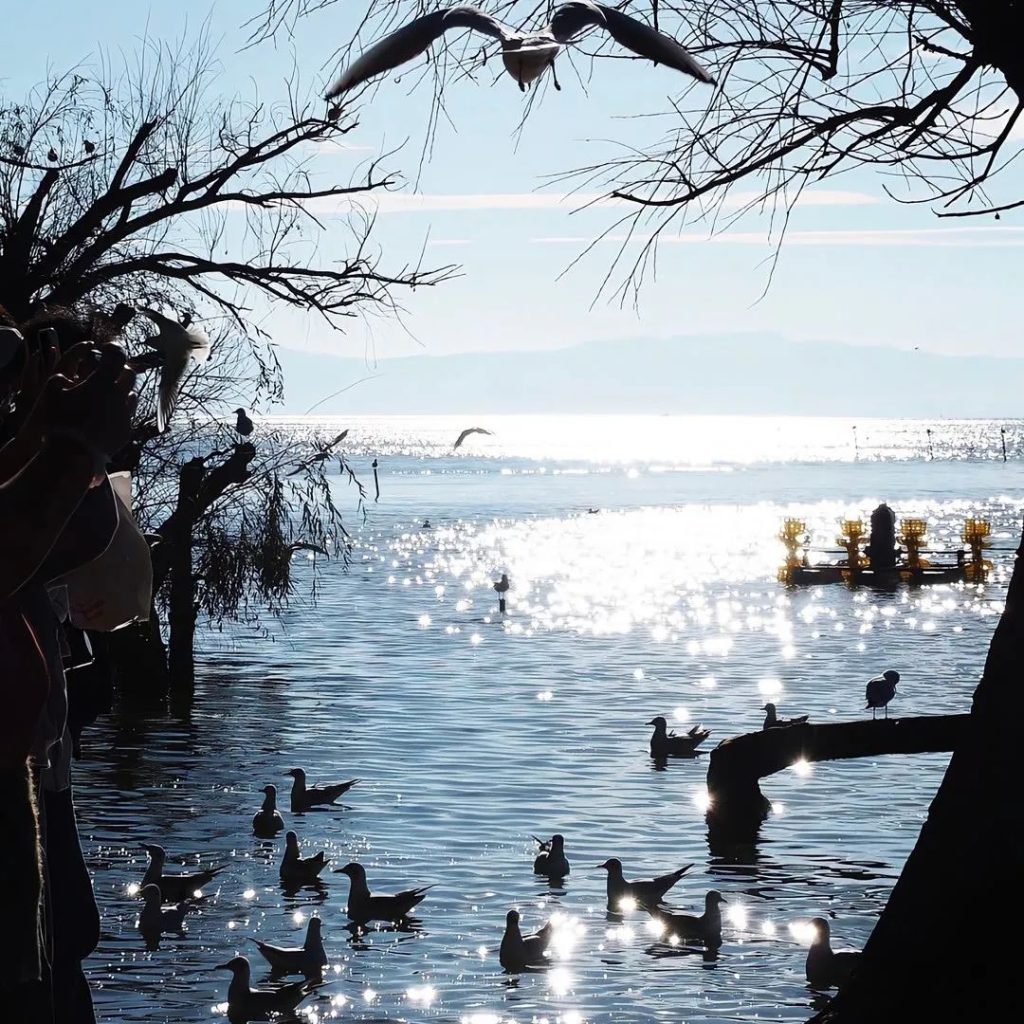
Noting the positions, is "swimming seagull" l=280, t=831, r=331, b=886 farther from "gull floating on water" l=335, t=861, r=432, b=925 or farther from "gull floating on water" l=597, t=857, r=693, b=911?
"gull floating on water" l=597, t=857, r=693, b=911

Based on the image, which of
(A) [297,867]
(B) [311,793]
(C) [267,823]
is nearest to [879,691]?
(B) [311,793]

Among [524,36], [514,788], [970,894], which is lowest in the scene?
[514,788]

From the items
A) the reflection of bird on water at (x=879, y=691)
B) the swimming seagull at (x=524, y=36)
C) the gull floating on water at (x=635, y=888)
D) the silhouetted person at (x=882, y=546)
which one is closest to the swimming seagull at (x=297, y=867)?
the gull floating on water at (x=635, y=888)

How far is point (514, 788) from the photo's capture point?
71.7 ft

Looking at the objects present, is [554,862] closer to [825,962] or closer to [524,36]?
[825,962]

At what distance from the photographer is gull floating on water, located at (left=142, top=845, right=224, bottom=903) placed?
1516 centimetres

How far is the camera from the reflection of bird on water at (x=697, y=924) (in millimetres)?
14047

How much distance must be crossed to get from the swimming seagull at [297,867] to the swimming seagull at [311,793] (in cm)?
363

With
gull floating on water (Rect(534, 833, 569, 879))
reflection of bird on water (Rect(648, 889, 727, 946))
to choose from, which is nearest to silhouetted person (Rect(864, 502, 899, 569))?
gull floating on water (Rect(534, 833, 569, 879))

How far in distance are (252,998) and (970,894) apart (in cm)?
821

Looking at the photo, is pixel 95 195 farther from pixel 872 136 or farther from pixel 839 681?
pixel 839 681

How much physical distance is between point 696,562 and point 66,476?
74759mm

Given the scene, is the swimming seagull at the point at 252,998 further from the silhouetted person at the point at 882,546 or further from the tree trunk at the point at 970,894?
the silhouetted person at the point at 882,546

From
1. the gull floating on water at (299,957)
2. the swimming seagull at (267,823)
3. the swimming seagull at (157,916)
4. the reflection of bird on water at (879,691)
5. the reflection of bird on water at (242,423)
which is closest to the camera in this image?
the gull floating on water at (299,957)
